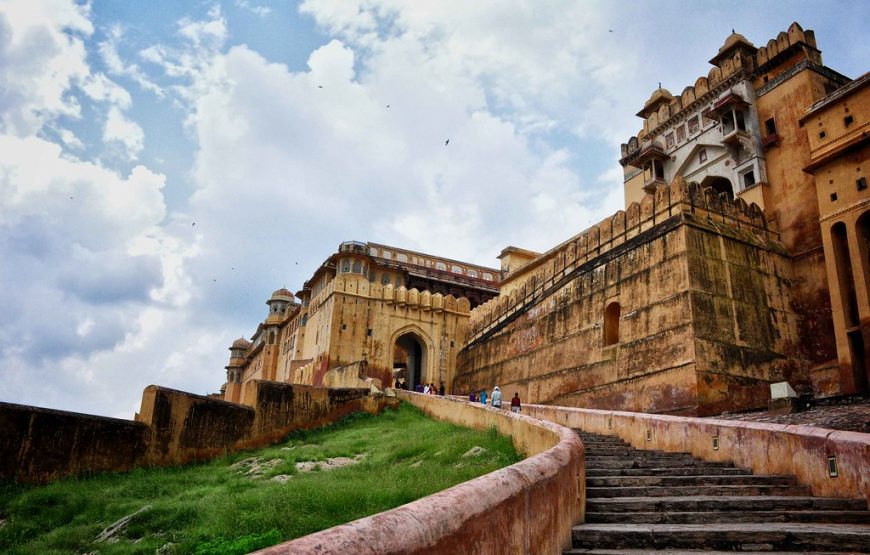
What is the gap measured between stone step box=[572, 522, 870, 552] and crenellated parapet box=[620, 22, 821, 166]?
17286mm

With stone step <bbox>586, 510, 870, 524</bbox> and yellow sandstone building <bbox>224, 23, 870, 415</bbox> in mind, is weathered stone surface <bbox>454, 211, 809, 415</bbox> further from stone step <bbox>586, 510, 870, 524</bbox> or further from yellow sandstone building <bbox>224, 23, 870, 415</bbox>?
stone step <bbox>586, 510, 870, 524</bbox>

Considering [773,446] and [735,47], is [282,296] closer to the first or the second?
[735,47]

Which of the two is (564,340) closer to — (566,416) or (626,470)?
(566,416)

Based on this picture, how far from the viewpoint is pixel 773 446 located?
6.29 meters

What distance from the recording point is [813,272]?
1548 centimetres

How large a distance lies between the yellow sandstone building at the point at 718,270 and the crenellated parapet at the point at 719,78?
0.05 meters

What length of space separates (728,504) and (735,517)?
0.93 ft

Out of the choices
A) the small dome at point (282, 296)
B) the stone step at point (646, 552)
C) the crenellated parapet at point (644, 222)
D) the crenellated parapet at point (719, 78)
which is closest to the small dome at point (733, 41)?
the crenellated parapet at point (719, 78)

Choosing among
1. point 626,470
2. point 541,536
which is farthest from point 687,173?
point 541,536

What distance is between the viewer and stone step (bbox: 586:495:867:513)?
16.9 feet

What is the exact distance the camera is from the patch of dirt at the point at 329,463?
36.6 ft

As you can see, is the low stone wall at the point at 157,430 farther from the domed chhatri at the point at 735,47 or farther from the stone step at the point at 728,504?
the domed chhatri at the point at 735,47

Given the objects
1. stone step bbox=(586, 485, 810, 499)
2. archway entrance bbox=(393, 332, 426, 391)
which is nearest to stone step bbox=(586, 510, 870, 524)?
stone step bbox=(586, 485, 810, 499)

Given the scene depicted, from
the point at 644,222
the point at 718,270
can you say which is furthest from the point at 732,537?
the point at 644,222
